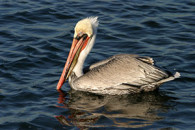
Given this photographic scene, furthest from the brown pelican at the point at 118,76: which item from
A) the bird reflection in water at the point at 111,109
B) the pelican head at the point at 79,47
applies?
the bird reflection in water at the point at 111,109

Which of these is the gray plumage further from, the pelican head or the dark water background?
the pelican head

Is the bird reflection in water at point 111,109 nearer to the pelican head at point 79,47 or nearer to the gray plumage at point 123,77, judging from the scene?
the gray plumage at point 123,77

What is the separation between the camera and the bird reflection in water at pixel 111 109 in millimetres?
6922

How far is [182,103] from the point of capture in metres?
7.64

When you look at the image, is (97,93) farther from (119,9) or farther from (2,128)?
(119,9)

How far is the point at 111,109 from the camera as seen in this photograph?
742 cm

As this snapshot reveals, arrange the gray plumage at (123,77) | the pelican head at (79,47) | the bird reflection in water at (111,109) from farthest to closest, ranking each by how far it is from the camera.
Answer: the pelican head at (79,47) → the gray plumage at (123,77) → the bird reflection in water at (111,109)

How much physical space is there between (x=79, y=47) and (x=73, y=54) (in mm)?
176

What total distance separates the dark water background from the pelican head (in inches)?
13.8

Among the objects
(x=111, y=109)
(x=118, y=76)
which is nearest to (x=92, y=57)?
(x=118, y=76)

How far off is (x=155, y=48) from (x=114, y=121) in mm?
3476

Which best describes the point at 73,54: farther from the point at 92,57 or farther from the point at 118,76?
the point at 92,57

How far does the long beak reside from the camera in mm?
8367

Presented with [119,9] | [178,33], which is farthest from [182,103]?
[119,9]
